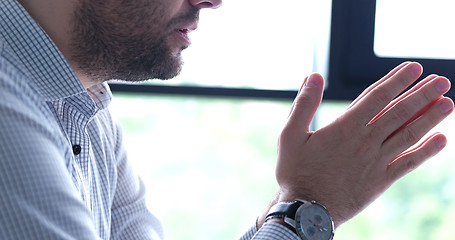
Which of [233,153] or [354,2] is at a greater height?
[354,2]

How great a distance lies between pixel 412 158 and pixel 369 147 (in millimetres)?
85

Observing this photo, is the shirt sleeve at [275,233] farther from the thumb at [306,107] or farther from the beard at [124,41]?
the beard at [124,41]

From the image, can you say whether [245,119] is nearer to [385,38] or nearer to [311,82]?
[385,38]

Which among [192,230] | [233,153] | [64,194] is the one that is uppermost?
[64,194]

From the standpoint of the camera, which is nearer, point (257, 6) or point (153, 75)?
point (153, 75)

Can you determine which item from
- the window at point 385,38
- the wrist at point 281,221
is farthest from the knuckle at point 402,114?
the window at point 385,38

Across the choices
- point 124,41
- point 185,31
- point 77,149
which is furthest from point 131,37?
point 77,149

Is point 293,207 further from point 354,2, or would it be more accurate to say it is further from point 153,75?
point 354,2

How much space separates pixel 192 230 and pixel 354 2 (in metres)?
0.92

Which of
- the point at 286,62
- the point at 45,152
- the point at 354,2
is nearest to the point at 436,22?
the point at 354,2

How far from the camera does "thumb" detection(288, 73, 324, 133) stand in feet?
3.57

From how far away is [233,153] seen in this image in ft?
6.28

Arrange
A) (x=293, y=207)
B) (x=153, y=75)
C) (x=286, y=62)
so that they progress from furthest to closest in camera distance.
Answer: (x=286, y=62) < (x=153, y=75) < (x=293, y=207)

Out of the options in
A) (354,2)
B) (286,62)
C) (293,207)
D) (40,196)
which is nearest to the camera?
(40,196)
